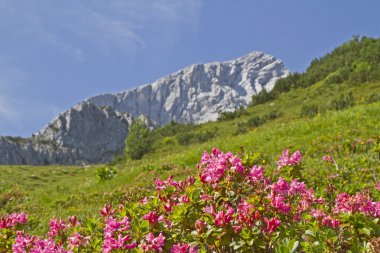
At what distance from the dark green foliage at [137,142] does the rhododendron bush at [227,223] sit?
40835mm

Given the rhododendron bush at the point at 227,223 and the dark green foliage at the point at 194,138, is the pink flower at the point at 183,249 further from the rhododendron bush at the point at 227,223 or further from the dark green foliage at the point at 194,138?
the dark green foliage at the point at 194,138

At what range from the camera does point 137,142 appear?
51.9 meters

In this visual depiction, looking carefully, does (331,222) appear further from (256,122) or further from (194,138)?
(194,138)

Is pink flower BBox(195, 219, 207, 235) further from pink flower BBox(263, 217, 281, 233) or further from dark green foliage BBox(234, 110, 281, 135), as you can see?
dark green foliage BBox(234, 110, 281, 135)

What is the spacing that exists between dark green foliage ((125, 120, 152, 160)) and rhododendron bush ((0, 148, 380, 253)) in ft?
134

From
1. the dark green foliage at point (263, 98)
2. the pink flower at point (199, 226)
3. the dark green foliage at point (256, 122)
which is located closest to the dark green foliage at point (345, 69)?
the dark green foliage at point (263, 98)

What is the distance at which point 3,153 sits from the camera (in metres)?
162

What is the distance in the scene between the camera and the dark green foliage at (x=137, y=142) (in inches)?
1795

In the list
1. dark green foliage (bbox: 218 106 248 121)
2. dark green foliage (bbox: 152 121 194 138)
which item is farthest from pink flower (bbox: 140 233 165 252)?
dark green foliage (bbox: 152 121 194 138)

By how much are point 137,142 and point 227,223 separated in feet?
161

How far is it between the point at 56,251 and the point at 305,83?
61.0 meters

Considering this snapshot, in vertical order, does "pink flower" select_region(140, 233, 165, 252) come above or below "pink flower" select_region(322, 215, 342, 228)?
above

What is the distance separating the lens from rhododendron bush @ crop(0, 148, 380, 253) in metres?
3.32

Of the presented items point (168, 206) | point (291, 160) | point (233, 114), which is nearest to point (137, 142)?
point (233, 114)
